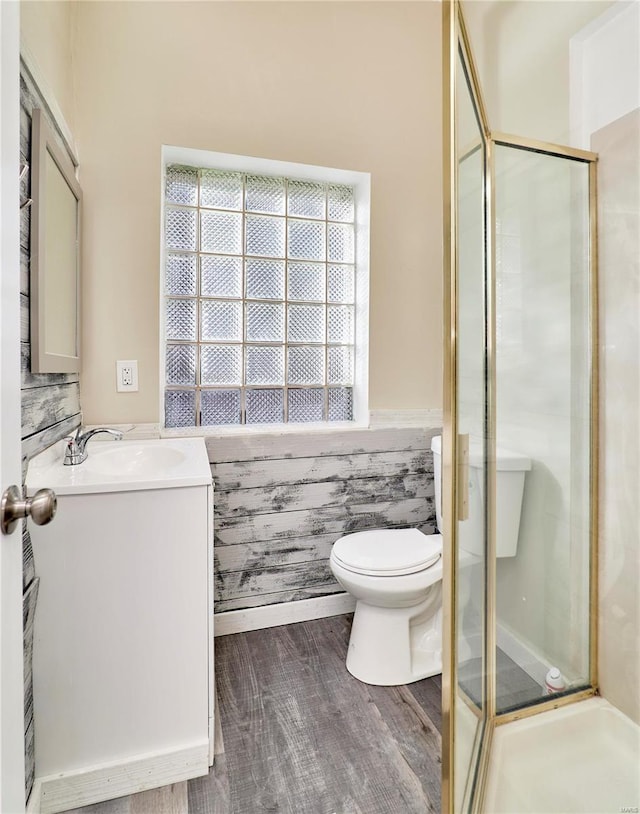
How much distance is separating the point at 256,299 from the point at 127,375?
2.22ft

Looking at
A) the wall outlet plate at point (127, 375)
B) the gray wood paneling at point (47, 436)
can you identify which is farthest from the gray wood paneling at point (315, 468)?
the gray wood paneling at point (47, 436)

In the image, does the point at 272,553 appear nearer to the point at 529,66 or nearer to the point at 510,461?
the point at 510,461

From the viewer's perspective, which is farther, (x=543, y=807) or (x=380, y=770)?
(x=380, y=770)

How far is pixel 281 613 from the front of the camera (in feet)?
6.83

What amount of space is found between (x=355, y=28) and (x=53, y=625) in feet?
8.46

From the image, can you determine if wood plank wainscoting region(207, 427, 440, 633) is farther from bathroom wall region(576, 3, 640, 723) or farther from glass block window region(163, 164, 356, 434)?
bathroom wall region(576, 3, 640, 723)

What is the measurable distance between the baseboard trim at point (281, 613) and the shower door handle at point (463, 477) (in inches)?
52.8

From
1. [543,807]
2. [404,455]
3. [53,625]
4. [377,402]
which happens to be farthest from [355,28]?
[543,807]

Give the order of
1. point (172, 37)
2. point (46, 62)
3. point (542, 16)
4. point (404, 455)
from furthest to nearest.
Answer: point (404, 455) → point (172, 37) → point (46, 62) → point (542, 16)

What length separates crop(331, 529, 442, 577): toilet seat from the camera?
163 centimetres

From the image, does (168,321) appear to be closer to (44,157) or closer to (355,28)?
(44,157)

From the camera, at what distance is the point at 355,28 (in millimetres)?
2139

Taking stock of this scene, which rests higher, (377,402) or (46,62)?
(46,62)

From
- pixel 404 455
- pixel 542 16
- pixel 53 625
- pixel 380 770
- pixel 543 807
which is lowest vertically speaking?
pixel 380 770
